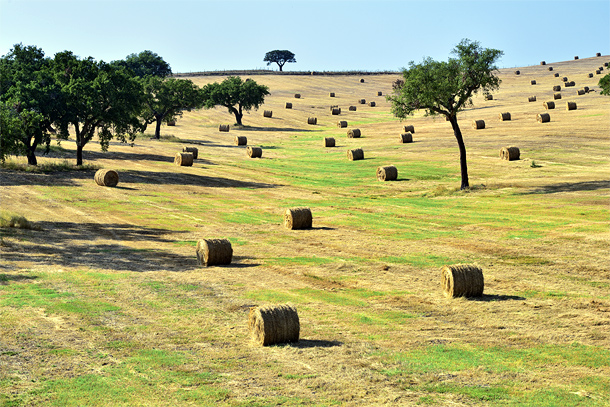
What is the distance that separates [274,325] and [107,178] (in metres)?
35.0

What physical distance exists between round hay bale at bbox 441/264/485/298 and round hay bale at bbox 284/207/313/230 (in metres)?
14.0

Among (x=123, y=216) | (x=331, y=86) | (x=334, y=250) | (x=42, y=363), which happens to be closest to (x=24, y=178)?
(x=123, y=216)

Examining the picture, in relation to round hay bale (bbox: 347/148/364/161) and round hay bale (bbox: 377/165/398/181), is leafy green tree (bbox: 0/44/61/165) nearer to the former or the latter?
round hay bale (bbox: 377/165/398/181)

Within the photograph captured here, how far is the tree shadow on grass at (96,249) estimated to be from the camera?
26.4m

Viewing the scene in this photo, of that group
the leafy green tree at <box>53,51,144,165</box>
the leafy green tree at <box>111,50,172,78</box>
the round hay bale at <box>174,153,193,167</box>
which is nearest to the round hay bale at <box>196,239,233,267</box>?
the leafy green tree at <box>53,51,144,165</box>

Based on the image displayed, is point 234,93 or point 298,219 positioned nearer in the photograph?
point 298,219

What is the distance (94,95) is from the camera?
52.6 meters

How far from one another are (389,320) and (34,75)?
4308 centimetres

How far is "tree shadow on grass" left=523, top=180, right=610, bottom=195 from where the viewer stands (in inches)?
1682

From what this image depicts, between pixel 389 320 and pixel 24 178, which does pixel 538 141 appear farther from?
pixel 389 320

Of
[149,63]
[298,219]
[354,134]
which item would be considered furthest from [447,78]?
[149,63]

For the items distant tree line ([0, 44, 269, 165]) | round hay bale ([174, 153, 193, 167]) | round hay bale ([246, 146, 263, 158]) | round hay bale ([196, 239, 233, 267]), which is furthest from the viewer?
round hay bale ([246, 146, 263, 158])

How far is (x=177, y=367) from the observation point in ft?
49.8

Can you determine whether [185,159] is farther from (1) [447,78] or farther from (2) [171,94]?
(1) [447,78]
